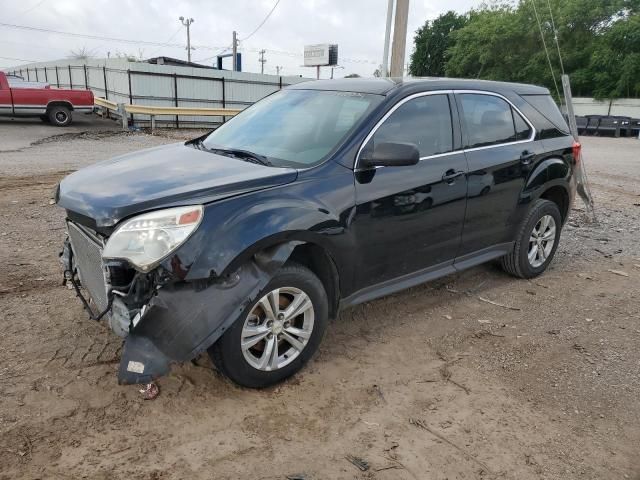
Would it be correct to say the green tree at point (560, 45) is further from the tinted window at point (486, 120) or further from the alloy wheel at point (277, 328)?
the alloy wheel at point (277, 328)

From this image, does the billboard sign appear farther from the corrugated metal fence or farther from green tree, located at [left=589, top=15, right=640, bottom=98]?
green tree, located at [left=589, top=15, right=640, bottom=98]

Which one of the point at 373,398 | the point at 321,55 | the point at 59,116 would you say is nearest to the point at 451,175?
the point at 373,398

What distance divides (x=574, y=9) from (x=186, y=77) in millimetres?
29254

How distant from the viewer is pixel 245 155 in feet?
11.7

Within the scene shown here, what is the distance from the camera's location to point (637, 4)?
1359 inches

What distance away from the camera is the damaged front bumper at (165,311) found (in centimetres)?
265

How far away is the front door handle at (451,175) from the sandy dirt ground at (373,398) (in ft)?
3.76

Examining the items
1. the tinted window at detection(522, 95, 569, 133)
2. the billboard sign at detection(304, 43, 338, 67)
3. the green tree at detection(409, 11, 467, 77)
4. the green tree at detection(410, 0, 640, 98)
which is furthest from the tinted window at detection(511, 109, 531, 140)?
the green tree at detection(409, 11, 467, 77)

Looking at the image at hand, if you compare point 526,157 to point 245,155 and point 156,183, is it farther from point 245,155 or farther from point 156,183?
point 156,183

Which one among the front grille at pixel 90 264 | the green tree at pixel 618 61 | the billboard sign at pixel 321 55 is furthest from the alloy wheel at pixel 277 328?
the green tree at pixel 618 61

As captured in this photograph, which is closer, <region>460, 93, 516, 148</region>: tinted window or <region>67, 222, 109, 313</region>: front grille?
<region>67, 222, 109, 313</region>: front grille

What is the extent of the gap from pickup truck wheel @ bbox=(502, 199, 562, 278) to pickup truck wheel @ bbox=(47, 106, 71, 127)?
57.5 feet

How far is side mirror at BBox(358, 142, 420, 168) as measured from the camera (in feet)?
10.7

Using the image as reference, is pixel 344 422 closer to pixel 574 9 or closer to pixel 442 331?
pixel 442 331
